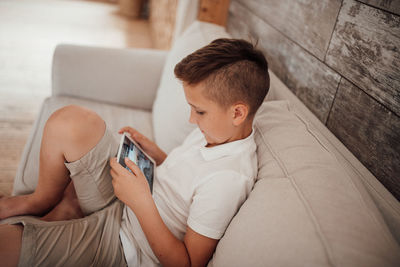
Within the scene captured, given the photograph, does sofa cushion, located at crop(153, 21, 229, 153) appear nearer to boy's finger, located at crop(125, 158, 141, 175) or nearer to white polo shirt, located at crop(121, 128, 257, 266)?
white polo shirt, located at crop(121, 128, 257, 266)

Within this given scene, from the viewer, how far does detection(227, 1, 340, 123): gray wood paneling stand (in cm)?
110

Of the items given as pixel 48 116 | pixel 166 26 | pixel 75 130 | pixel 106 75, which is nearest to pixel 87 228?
pixel 75 130

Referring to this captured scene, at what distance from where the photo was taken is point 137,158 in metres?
1.07

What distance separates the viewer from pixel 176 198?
0.97 metres

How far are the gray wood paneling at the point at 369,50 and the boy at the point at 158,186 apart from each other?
260mm

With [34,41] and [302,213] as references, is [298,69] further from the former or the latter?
[34,41]

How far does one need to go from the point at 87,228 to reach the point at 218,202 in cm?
42

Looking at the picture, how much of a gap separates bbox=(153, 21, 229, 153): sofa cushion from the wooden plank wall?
14.2 inches

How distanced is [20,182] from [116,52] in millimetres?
856

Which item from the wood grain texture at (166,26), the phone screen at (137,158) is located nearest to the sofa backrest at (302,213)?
the phone screen at (137,158)

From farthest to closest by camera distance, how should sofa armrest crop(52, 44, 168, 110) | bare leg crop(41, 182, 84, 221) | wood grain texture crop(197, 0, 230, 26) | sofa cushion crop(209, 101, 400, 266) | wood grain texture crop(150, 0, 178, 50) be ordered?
wood grain texture crop(150, 0, 178, 50), wood grain texture crop(197, 0, 230, 26), sofa armrest crop(52, 44, 168, 110), bare leg crop(41, 182, 84, 221), sofa cushion crop(209, 101, 400, 266)

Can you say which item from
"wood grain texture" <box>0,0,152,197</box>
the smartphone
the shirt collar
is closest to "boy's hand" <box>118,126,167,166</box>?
the smartphone

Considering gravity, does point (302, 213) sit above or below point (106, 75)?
above

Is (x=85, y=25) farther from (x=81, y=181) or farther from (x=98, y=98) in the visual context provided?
(x=81, y=181)
